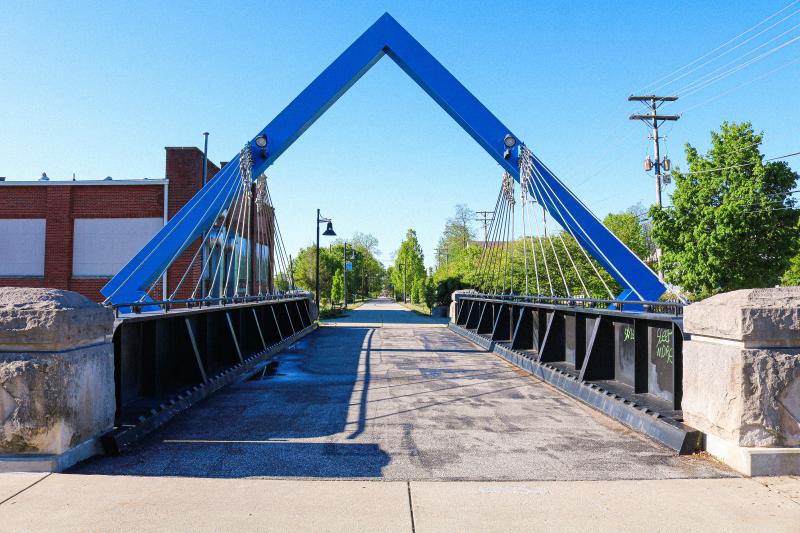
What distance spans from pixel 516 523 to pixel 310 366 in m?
8.44

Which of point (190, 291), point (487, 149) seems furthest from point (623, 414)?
point (190, 291)

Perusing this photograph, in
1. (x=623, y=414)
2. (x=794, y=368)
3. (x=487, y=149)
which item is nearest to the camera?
(x=794, y=368)

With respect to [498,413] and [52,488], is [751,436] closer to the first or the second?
[498,413]

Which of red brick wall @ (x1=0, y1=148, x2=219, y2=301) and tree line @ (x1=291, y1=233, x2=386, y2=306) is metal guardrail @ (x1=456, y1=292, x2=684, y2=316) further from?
tree line @ (x1=291, y1=233, x2=386, y2=306)

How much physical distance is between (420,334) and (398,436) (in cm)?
1445

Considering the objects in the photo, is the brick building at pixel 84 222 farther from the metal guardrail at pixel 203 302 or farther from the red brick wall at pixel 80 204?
the metal guardrail at pixel 203 302

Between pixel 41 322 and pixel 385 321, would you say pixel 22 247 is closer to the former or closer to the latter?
pixel 385 321

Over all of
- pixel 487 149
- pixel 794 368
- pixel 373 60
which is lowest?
pixel 794 368

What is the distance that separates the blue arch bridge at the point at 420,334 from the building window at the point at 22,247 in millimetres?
12231

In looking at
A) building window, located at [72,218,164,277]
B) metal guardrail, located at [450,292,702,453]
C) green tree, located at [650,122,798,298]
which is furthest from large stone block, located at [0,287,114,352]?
green tree, located at [650,122,798,298]

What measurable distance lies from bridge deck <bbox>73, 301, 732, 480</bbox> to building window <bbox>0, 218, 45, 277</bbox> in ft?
64.3

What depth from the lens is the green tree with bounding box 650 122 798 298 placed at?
1062 inches

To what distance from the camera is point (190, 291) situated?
923 inches

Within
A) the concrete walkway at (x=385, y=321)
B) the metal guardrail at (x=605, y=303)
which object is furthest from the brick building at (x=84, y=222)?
Answer: the metal guardrail at (x=605, y=303)
